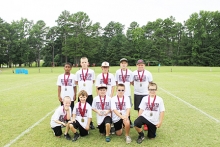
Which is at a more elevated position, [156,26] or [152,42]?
[156,26]

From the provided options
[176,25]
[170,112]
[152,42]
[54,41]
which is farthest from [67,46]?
[170,112]

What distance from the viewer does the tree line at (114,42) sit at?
6072 centimetres

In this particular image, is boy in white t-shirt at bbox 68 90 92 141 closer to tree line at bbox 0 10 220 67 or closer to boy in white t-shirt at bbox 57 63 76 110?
boy in white t-shirt at bbox 57 63 76 110

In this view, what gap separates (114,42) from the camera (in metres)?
66.4

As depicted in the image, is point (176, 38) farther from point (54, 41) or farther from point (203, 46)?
point (54, 41)

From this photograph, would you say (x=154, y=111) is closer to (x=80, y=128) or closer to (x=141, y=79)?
(x=141, y=79)

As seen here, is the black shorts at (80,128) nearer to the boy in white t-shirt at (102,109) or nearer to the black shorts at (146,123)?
the boy in white t-shirt at (102,109)

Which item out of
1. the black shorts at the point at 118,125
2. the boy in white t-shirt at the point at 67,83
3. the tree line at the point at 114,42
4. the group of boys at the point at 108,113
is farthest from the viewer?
the tree line at the point at 114,42

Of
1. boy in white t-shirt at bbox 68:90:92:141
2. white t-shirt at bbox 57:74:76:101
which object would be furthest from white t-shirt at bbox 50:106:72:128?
white t-shirt at bbox 57:74:76:101

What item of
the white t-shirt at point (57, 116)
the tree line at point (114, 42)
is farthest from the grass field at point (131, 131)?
the tree line at point (114, 42)

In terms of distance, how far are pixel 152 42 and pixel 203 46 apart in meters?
15.4

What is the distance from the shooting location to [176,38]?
6856 centimetres

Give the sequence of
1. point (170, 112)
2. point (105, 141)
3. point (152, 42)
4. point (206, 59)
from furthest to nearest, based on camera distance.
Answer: point (152, 42), point (206, 59), point (170, 112), point (105, 141)

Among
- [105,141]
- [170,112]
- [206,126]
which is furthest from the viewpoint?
[170,112]
